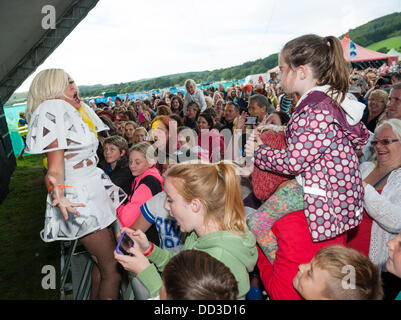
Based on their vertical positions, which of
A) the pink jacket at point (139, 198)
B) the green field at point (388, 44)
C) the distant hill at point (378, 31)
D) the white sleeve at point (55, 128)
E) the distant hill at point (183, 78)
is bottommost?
the pink jacket at point (139, 198)

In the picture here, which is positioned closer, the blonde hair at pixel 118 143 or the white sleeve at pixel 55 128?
the white sleeve at pixel 55 128

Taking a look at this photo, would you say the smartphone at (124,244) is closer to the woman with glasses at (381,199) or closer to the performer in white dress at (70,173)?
the performer in white dress at (70,173)

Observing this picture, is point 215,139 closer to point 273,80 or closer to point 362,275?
point 362,275

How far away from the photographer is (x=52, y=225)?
1.79m

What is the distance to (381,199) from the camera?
5.92 feet

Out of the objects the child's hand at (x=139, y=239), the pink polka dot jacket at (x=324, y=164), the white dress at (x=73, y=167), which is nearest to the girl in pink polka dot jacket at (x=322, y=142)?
the pink polka dot jacket at (x=324, y=164)

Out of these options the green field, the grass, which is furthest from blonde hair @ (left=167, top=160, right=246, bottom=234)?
the green field

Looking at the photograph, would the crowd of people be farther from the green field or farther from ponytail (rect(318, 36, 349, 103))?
the green field

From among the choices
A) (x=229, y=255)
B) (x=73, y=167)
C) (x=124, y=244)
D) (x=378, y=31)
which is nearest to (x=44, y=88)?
(x=73, y=167)

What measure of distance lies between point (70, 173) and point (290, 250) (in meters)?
1.28

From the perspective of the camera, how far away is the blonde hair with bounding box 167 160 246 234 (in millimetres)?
1458

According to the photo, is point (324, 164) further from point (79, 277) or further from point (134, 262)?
point (79, 277)

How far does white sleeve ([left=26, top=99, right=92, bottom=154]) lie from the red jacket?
121 centimetres

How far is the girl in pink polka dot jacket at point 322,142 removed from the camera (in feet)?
4.58
